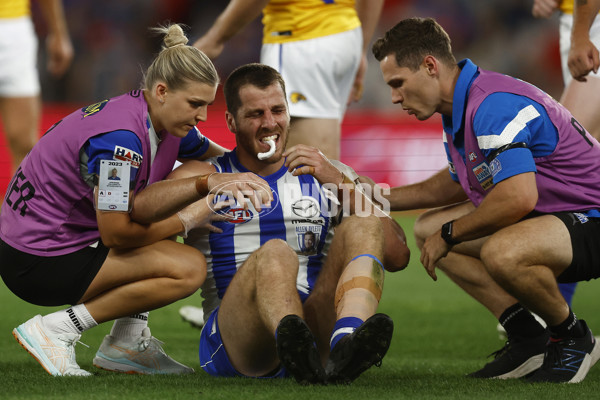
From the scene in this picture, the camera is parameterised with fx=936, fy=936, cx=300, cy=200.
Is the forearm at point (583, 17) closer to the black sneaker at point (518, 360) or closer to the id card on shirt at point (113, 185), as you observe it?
the black sneaker at point (518, 360)

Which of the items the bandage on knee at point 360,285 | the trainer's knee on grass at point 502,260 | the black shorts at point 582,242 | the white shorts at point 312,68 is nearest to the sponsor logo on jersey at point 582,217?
the black shorts at point 582,242

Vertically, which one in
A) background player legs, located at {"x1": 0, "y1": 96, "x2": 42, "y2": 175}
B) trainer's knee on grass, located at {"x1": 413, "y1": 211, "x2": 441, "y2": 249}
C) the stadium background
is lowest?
the stadium background

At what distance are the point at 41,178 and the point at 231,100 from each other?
871mm

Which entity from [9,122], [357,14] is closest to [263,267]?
[357,14]

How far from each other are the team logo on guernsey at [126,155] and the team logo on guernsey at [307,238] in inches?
28.5

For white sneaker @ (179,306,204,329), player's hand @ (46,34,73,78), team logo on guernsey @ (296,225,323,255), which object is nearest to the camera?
team logo on guernsey @ (296,225,323,255)

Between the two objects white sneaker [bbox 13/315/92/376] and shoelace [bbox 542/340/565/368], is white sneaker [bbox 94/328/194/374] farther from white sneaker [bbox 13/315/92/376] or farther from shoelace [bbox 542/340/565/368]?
shoelace [bbox 542/340/565/368]

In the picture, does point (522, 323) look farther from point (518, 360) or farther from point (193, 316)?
point (193, 316)

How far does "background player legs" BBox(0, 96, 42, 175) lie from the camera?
6.43 m

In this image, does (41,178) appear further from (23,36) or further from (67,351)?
(23,36)

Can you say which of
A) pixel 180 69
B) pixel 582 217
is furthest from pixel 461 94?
pixel 180 69

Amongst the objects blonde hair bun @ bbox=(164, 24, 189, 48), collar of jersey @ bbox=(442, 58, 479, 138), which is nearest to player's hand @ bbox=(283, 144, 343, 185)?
collar of jersey @ bbox=(442, 58, 479, 138)

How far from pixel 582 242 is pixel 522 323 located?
1.62 feet

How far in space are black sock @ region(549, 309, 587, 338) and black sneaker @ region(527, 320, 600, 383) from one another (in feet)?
0.06
